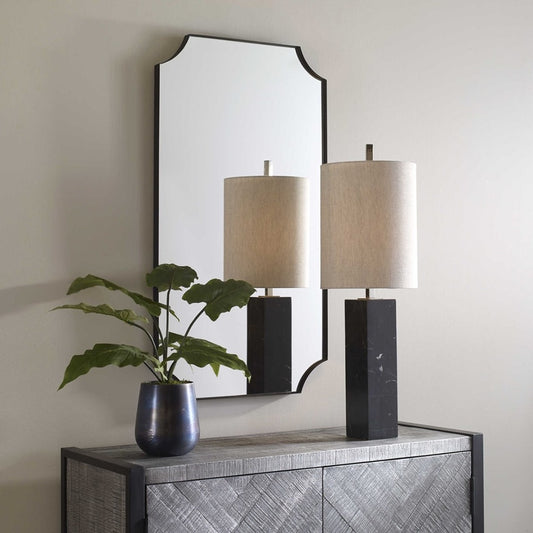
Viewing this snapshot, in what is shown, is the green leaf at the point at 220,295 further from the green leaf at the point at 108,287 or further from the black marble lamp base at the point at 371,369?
the black marble lamp base at the point at 371,369

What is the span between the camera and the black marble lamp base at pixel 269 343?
9.37 ft

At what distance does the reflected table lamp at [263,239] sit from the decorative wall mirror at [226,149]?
0.18 feet

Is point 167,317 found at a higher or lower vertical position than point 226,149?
lower

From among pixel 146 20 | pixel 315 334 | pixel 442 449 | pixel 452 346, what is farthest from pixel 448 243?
pixel 146 20

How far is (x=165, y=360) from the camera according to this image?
2479mm

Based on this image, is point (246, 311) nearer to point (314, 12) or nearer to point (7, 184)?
point (7, 184)

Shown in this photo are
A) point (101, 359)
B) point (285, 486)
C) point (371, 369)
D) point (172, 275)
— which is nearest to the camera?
point (101, 359)

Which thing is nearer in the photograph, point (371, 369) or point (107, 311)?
point (107, 311)

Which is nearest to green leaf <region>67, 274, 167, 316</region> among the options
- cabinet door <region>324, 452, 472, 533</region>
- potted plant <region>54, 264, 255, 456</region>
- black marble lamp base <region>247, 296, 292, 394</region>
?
potted plant <region>54, 264, 255, 456</region>

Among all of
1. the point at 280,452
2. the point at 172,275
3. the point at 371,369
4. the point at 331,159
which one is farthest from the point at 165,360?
the point at 331,159

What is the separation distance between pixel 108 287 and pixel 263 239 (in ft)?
1.57

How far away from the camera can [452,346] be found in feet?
10.8

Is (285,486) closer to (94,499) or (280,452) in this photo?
(280,452)

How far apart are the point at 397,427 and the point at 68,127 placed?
129cm
